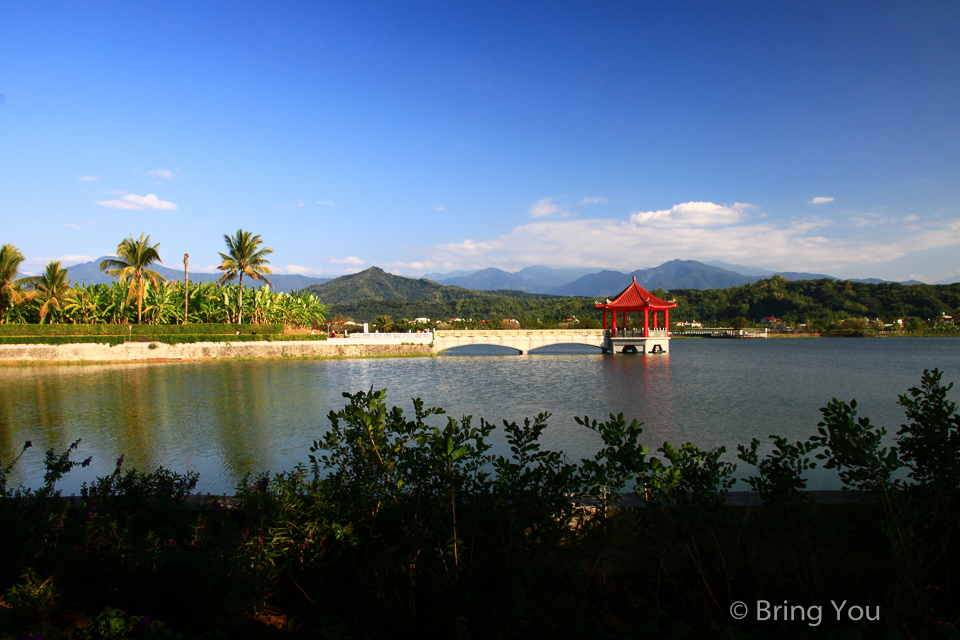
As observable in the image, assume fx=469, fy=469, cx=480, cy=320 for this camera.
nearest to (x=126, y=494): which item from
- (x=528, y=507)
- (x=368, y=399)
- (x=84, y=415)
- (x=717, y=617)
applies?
(x=368, y=399)

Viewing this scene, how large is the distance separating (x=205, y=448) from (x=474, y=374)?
1673cm

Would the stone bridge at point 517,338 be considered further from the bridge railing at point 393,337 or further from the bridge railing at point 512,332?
the bridge railing at point 393,337

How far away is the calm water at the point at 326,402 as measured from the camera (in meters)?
9.24

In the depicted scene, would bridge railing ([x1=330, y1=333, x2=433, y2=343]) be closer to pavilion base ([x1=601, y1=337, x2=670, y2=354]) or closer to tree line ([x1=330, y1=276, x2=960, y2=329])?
pavilion base ([x1=601, y1=337, x2=670, y2=354])

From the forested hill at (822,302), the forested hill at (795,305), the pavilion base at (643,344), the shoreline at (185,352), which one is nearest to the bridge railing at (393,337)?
the shoreline at (185,352)

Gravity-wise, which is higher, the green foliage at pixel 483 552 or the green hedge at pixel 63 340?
the green hedge at pixel 63 340

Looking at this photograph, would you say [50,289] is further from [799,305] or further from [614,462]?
[799,305]

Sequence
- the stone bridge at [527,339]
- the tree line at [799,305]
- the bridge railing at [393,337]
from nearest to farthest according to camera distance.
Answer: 1. the bridge railing at [393,337]
2. the stone bridge at [527,339]
3. the tree line at [799,305]

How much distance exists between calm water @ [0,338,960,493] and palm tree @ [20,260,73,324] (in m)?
8.31

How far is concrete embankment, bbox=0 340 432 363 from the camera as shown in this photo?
95.5 ft

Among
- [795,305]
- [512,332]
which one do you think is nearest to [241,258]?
[512,332]

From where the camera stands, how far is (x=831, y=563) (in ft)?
10.2

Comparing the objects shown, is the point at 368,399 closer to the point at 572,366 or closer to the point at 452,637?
the point at 452,637

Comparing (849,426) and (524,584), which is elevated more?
(849,426)
